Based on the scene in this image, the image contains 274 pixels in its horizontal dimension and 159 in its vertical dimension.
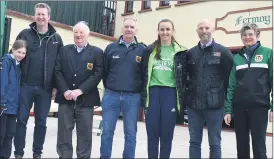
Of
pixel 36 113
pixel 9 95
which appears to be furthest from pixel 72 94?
pixel 9 95

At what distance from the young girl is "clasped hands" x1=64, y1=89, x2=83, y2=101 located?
57 cm

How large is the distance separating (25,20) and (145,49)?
805 cm

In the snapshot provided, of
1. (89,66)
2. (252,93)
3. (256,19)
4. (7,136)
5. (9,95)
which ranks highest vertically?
(256,19)

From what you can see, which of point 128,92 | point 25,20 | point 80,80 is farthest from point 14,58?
point 25,20

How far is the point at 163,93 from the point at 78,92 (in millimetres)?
966

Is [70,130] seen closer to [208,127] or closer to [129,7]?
[208,127]

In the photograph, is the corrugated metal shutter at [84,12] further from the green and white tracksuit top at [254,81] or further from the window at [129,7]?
the green and white tracksuit top at [254,81]

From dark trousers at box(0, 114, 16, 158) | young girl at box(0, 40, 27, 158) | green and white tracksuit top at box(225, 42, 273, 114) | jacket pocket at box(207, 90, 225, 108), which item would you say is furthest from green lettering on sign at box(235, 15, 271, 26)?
dark trousers at box(0, 114, 16, 158)

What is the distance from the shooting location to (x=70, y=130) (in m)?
4.01

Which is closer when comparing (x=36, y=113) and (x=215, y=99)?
(x=215, y=99)

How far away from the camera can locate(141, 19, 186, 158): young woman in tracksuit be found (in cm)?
378

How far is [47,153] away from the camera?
4887mm

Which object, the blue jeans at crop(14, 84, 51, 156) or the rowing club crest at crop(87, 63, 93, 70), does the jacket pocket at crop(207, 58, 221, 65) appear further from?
the blue jeans at crop(14, 84, 51, 156)

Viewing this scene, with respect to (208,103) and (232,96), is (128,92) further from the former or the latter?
(232,96)
